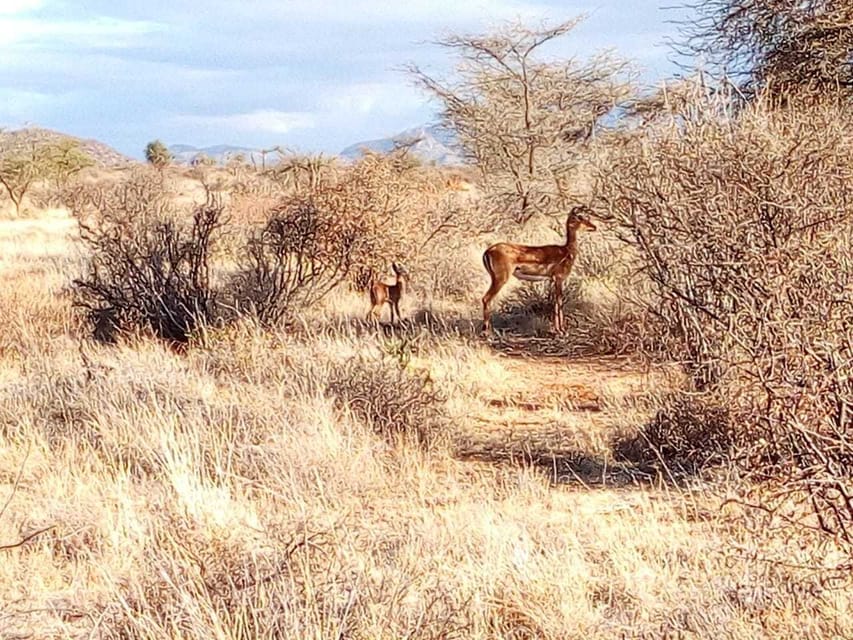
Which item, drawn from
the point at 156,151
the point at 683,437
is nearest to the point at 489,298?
the point at 683,437

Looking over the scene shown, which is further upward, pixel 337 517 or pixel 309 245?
pixel 309 245

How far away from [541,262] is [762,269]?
6900 millimetres

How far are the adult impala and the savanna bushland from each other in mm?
395

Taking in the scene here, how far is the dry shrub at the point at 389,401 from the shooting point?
6.97 metres

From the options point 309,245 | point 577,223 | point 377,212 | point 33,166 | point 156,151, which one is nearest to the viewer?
point 577,223

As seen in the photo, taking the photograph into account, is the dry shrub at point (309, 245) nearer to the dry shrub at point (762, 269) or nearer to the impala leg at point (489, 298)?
the impala leg at point (489, 298)

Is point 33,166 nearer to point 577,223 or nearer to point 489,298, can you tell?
point 489,298

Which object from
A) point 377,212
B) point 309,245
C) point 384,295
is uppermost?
point 377,212

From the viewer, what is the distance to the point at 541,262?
11.8 meters

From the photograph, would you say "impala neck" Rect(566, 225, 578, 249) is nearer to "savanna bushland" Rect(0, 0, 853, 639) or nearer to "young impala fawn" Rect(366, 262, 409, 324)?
"savanna bushland" Rect(0, 0, 853, 639)

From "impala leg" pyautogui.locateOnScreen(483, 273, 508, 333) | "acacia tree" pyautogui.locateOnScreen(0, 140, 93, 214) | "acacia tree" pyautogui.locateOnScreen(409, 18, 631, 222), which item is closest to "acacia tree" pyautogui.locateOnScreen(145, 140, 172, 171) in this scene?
"acacia tree" pyautogui.locateOnScreen(0, 140, 93, 214)

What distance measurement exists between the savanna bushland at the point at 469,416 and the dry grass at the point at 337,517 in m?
0.02

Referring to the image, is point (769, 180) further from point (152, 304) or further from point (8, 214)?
point (8, 214)

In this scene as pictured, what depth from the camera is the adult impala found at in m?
11.7
